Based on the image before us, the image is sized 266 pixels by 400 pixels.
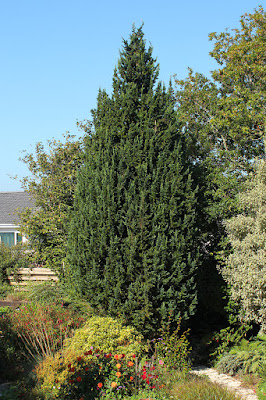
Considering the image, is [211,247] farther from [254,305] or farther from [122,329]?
[122,329]

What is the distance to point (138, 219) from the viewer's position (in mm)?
8039

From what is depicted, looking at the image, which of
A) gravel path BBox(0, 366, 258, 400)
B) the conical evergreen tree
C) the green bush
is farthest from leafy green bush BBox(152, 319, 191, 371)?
the green bush

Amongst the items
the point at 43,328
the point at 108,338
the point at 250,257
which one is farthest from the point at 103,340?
the point at 250,257

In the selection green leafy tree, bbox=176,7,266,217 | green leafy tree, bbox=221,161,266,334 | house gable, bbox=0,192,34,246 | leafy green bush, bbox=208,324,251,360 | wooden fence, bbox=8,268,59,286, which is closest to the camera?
green leafy tree, bbox=221,161,266,334

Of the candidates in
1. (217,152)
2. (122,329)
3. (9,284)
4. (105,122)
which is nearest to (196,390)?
(122,329)

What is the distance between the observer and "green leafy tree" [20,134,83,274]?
14984 mm

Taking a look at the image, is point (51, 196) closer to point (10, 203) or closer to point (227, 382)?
point (227, 382)

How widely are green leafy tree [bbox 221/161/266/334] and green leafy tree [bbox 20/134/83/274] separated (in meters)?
6.85

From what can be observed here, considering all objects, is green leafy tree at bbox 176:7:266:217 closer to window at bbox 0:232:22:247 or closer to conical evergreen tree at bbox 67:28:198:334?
conical evergreen tree at bbox 67:28:198:334

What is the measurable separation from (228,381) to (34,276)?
10.0 meters

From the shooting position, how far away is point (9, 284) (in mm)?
16781

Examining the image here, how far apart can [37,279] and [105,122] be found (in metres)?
9.12

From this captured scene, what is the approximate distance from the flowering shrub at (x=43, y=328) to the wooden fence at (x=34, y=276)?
5.71 meters

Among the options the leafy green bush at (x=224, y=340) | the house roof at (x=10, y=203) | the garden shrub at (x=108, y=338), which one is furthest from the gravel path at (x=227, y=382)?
the house roof at (x=10, y=203)
